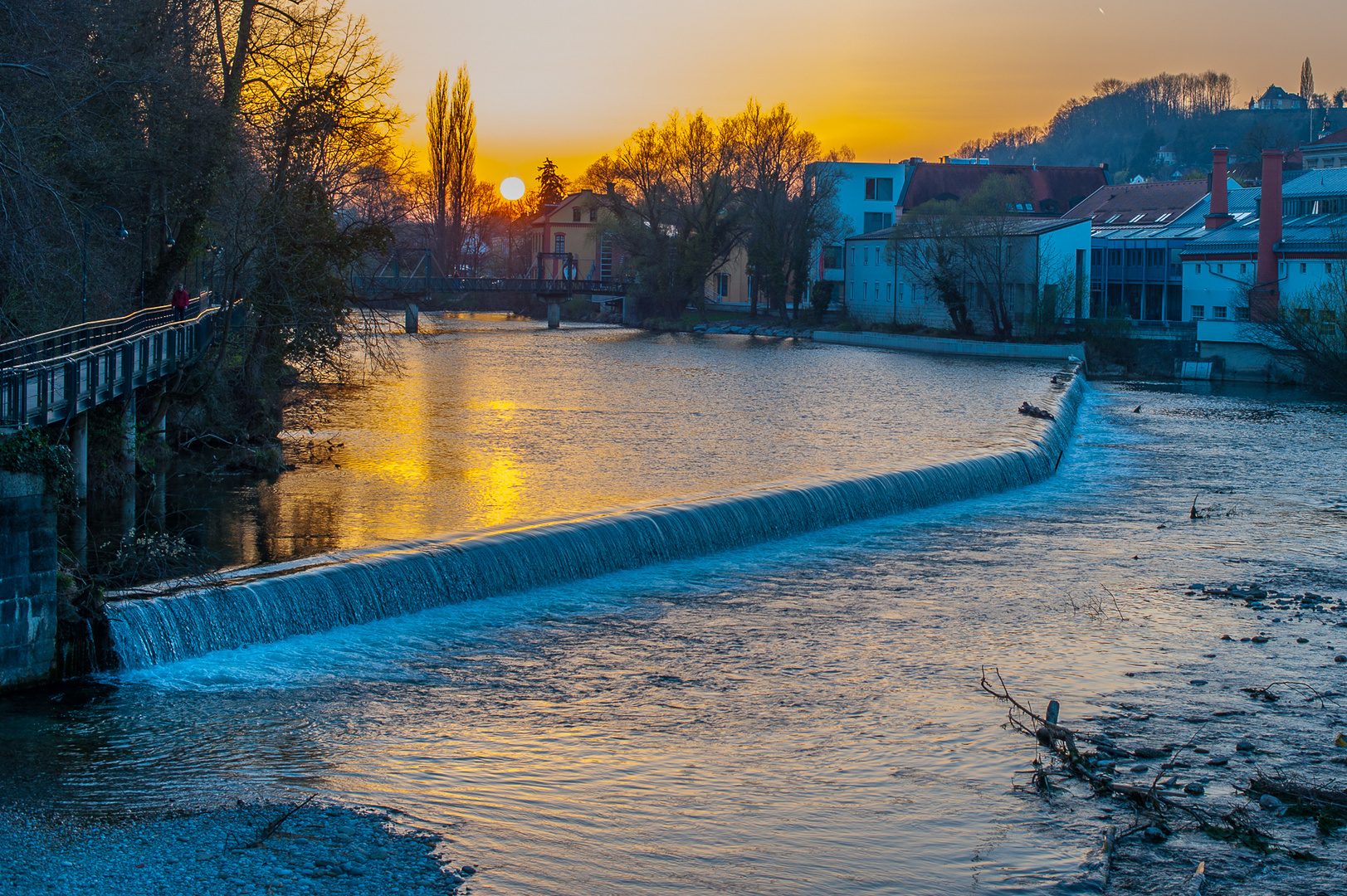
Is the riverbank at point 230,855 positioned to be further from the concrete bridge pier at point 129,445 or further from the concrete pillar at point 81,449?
the concrete bridge pier at point 129,445

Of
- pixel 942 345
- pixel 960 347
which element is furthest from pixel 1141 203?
pixel 960 347

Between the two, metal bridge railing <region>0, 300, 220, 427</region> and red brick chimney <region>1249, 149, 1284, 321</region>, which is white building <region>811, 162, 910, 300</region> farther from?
metal bridge railing <region>0, 300, 220, 427</region>

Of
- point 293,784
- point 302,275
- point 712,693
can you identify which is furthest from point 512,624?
point 302,275

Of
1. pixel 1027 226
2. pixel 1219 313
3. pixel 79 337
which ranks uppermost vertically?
pixel 1027 226

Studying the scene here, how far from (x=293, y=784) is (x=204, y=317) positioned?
1400 cm

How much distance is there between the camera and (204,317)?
773 inches

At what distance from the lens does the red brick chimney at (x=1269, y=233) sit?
144 ft

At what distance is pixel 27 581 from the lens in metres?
8.83

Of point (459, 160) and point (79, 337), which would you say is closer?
point (79, 337)

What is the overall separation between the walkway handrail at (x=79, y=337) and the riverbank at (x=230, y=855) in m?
6.43

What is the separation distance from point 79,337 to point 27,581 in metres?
6.89

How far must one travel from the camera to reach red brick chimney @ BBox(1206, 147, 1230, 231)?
52.2 m

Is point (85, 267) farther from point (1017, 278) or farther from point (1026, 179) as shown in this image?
point (1026, 179)

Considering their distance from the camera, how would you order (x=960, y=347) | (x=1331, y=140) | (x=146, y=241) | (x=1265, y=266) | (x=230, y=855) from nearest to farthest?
(x=230, y=855)
(x=146, y=241)
(x=1265, y=266)
(x=960, y=347)
(x=1331, y=140)
